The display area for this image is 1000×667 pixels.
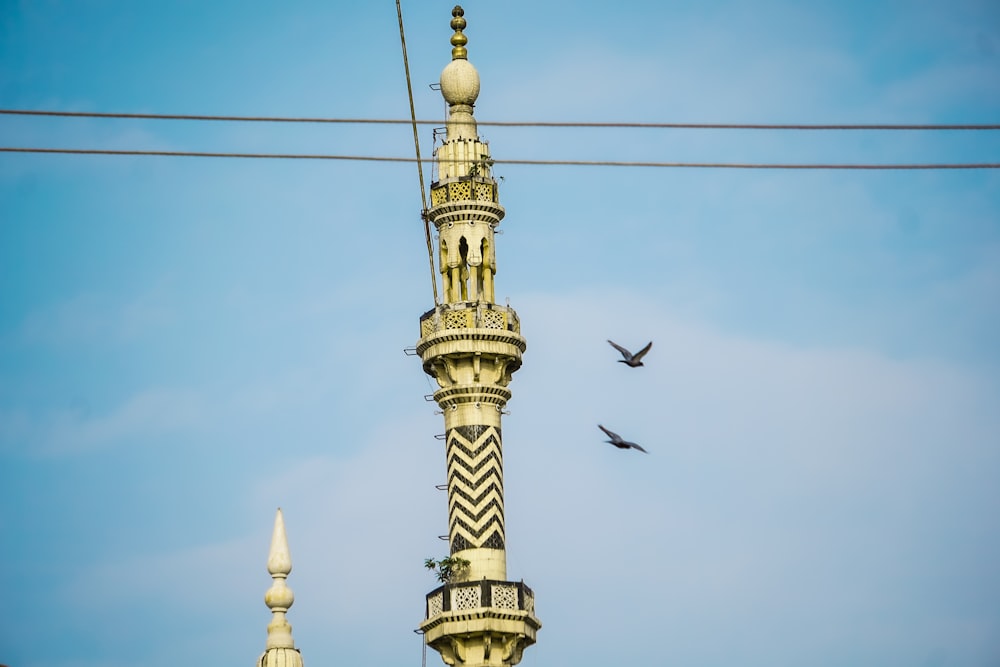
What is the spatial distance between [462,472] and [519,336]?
4.22 metres

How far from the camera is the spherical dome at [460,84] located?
70.4 meters

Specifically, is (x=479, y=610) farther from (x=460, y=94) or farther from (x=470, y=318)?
(x=460, y=94)

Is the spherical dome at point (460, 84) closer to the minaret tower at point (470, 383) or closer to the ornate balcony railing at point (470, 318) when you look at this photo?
the minaret tower at point (470, 383)

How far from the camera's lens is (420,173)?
69.8m

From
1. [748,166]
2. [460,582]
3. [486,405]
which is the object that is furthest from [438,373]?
[748,166]

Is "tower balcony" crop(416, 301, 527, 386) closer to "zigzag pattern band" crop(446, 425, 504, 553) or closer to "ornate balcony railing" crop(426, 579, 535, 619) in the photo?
"zigzag pattern band" crop(446, 425, 504, 553)

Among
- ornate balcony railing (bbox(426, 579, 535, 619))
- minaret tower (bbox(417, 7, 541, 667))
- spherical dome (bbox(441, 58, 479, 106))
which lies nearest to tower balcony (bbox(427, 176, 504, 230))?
minaret tower (bbox(417, 7, 541, 667))

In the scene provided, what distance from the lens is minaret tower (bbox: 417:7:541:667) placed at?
6512cm

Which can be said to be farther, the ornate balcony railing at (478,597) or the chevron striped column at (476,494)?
the chevron striped column at (476,494)

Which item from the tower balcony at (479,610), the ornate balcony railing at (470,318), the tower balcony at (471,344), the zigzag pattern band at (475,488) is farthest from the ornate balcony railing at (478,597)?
the ornate balcony railing at (470,318)

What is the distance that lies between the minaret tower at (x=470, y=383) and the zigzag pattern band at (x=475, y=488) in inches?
1.1

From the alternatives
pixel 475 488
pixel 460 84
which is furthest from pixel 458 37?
pixel 475 488

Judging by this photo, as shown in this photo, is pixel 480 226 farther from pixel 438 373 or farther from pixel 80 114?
pixel 80 114

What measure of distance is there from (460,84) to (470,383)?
885 cm
